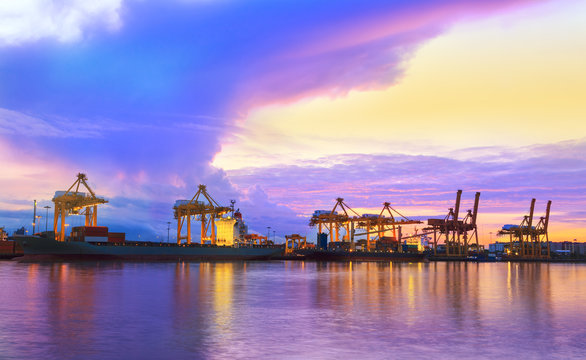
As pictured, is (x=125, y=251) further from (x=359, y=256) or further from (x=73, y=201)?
(x=359, y=256)

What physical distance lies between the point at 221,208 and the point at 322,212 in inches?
1694

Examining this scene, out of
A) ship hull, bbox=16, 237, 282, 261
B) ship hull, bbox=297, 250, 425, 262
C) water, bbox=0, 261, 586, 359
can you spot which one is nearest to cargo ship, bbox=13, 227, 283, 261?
ship hull, bbox=16, 237, 282, 261

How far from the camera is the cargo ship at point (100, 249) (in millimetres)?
101188

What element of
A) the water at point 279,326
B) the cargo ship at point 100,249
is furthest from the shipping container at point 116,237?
the water at point 279,326

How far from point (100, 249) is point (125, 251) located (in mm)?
Answer: 5521

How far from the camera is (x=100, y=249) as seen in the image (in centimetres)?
10475

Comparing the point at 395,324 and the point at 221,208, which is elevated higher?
the point at 221,208

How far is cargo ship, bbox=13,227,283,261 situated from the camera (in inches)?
3984

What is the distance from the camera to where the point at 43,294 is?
Answer: 1145 inches

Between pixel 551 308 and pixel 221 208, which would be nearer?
pixel 551 308

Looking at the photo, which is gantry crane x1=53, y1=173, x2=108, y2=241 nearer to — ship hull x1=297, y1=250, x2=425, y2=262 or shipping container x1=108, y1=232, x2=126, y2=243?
shipping container x1=108, y1=232, x2=126, y2=243

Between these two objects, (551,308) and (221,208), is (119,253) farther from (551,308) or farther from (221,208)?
(551,308)

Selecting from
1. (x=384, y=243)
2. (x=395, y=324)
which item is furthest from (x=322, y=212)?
(x=395, y=324)

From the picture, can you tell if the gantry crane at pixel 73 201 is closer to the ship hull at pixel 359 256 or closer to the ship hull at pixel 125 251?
the ship hull at pixel 125 251
